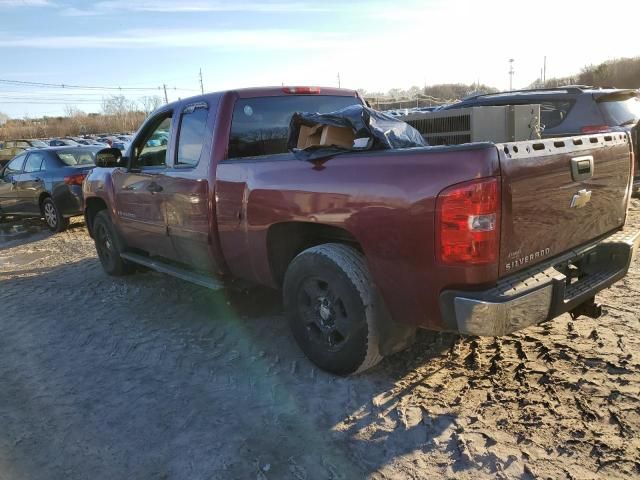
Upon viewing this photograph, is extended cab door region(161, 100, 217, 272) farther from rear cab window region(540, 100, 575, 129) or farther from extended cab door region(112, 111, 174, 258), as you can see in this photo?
rear cab window region(540, 100, 575, 129)

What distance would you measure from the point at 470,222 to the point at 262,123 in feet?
7.84

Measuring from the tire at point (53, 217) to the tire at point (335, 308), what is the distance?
7.80 meters

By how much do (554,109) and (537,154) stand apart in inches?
185

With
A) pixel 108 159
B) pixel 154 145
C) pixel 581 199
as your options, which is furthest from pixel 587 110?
pixel 108 159

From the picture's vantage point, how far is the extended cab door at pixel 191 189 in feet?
13.9

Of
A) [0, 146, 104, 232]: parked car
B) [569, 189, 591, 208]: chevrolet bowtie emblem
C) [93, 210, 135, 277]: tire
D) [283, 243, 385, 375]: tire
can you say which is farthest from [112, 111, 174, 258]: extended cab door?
[0, 146, 104, 232]: parked car

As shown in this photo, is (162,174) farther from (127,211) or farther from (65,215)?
(65,215)

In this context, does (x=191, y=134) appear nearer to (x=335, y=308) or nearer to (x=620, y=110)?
(x=335, y=308)

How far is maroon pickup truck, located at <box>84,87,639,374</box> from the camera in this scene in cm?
260

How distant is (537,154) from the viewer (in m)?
2.72

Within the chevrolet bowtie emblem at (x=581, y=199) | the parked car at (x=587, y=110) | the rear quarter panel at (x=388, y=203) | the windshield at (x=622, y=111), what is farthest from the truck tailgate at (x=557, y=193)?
the windshield at (x=622, y=111)

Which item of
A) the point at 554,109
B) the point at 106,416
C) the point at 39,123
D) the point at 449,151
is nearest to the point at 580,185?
the point at 449,151

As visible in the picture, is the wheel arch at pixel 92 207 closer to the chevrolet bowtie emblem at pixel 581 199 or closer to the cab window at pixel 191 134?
the cab window at pixel 191 134

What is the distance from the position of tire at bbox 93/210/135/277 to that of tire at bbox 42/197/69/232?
3.83m
